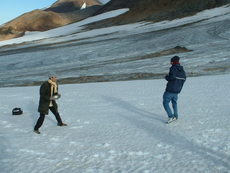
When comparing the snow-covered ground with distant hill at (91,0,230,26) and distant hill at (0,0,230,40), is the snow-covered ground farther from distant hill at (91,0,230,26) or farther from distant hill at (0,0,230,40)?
distant hill at (0,0,230,40)

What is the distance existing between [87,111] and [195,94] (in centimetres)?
398

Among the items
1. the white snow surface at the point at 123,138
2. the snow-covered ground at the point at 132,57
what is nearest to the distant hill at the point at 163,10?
the snow-covered ground at the point at 132,57

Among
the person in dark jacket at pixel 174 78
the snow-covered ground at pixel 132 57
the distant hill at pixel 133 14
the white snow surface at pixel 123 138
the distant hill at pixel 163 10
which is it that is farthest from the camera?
the distant hill at pixel 133 14

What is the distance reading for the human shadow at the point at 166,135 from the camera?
19.2 feet

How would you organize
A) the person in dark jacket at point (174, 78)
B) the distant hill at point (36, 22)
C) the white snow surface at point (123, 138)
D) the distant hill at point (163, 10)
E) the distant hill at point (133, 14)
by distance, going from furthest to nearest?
the distant hill at point (36, 22)
the distant hill at point (133, 14)
the distant hill at point (163, 10)
the person in dark jacket at point (174, 78)
the white snow surface at point (123, 138)

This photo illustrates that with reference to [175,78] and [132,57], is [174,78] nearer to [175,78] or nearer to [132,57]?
[175,78]

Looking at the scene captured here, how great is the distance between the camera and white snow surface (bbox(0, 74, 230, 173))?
5797 millimetres

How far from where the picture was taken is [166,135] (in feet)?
24.1

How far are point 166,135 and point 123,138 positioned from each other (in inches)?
35.4

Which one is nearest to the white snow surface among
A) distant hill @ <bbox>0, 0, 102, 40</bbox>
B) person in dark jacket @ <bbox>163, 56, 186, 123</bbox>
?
person in dark jacket @ <bbox>163, 56, 186, 123</bbox>

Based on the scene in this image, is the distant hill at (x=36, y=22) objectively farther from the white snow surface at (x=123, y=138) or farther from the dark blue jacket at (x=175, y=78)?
the dark blue jacket at (x=175, y=78)

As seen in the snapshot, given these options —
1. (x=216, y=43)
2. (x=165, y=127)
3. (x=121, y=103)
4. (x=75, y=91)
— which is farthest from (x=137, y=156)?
(x=216, y=43)

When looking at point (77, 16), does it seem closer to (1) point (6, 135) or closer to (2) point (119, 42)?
(2) point (119, 42)

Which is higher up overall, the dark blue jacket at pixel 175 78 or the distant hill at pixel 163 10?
the distant hill at pixel 163 10
